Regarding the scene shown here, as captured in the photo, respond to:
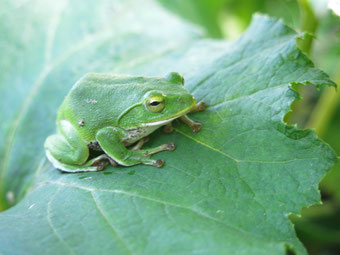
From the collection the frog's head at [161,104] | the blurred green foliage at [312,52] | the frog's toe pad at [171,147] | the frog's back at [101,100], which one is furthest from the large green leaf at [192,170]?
the blurred green foliage at [312,52]

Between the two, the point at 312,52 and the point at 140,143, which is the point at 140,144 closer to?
the point at 140,143

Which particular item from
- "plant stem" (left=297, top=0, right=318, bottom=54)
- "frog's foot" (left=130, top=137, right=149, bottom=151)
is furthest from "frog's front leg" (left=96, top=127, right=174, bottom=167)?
"plant stem" (left=297, top=0, right=318, bottom=54)

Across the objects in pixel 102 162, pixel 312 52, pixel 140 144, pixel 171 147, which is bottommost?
pixel 102 162

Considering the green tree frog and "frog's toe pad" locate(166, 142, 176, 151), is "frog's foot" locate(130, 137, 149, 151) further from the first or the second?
"frog's toe pad" locate(166, 142, 176, 151)

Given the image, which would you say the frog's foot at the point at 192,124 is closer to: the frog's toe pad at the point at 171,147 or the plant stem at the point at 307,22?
the frog's toe pad at the point at 171,147

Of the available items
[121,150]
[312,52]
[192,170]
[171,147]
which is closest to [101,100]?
[121,150]

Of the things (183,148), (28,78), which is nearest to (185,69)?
(183,148)
